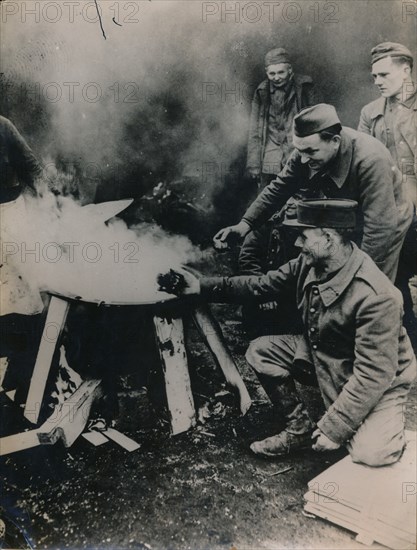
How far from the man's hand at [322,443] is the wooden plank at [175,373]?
940 mm

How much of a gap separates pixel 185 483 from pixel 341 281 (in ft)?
6.16

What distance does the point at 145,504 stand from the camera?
3166mm

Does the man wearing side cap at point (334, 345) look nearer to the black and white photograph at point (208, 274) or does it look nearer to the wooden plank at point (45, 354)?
the black and white photograph at point (208, 274)

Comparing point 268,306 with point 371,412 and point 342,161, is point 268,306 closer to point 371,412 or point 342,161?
point 371,412

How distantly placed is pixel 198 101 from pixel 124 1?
0.89m

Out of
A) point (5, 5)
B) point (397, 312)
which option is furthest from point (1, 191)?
point (397, 312)

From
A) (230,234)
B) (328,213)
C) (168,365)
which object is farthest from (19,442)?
(328,213)

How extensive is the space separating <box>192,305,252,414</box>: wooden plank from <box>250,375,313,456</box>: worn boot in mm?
183

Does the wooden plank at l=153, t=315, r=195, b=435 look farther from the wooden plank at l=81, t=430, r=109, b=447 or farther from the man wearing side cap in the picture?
the wooden plank at l=81, t=430, r=109, b=447

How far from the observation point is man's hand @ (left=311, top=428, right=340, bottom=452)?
3.21 meters

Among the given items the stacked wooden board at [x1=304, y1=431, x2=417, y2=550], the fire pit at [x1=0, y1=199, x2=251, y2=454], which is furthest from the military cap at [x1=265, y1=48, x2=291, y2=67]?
the stacked wooden board at [x1=304, y1=431, x2=417, y2=550]

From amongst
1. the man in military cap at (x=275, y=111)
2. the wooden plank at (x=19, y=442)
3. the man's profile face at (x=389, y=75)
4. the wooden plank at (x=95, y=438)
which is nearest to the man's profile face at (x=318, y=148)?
the man in military cap at (x=275, y=111)

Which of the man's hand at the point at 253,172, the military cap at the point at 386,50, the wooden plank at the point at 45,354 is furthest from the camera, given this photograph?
the wooden plank at the point at 45,354

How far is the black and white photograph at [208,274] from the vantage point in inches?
123
